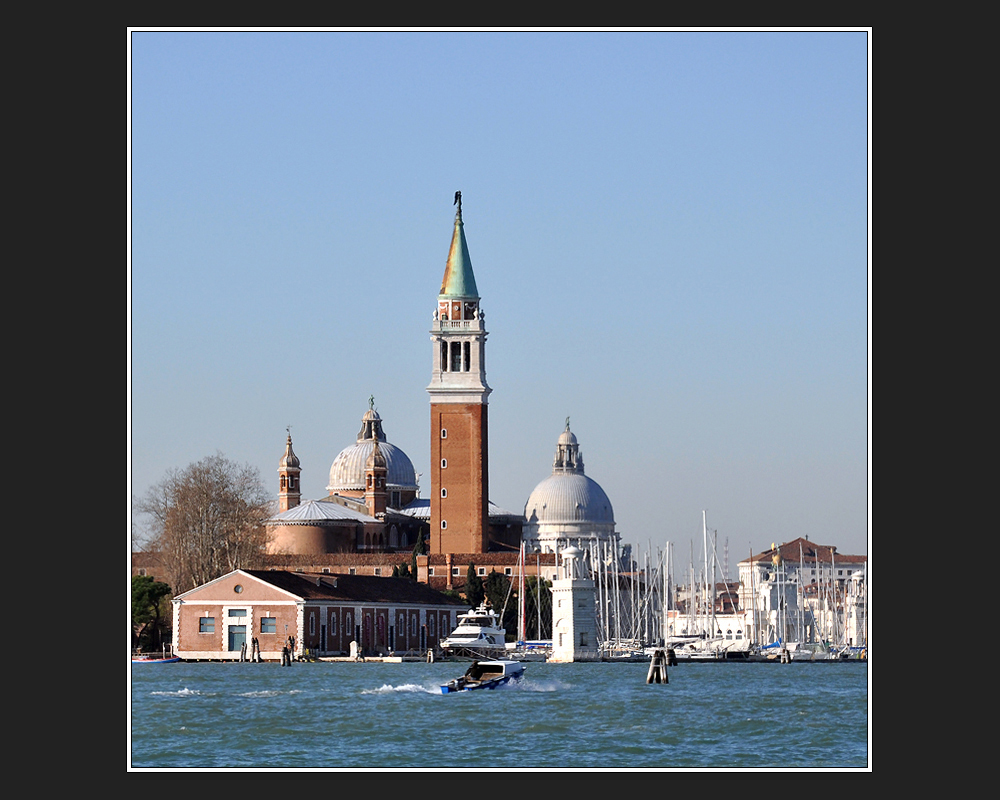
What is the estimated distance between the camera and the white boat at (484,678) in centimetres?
3491

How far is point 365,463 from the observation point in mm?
80812

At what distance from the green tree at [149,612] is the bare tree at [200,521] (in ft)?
3.14

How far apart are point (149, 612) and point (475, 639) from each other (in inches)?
359

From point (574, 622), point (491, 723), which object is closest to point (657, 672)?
point (491, 723)

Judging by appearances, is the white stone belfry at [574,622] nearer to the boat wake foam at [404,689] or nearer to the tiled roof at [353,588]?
the tiled roof at [353,588]

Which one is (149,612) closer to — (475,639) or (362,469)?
(475,639)

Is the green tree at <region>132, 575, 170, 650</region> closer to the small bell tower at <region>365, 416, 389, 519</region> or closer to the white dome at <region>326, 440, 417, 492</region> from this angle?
the small bell tower at <region>365, 416, 389, 519</region>

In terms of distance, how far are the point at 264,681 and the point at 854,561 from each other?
4903 centimetres

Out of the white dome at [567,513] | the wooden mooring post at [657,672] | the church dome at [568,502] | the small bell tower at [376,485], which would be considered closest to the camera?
the wooden mooring post at [657,672]

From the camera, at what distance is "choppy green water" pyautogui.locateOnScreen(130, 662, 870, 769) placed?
71.4 feet

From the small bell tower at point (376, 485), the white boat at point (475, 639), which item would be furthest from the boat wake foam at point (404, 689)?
the small bell tower at point (376, 485)

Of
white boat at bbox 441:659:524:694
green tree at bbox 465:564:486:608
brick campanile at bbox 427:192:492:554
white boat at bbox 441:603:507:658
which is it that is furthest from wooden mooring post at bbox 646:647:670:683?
brick campanile at bbox 427:192:492:554

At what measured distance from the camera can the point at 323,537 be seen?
2837 inches

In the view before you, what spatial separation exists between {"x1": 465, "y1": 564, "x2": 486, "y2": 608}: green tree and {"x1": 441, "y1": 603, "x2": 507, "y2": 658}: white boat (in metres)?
5.54
